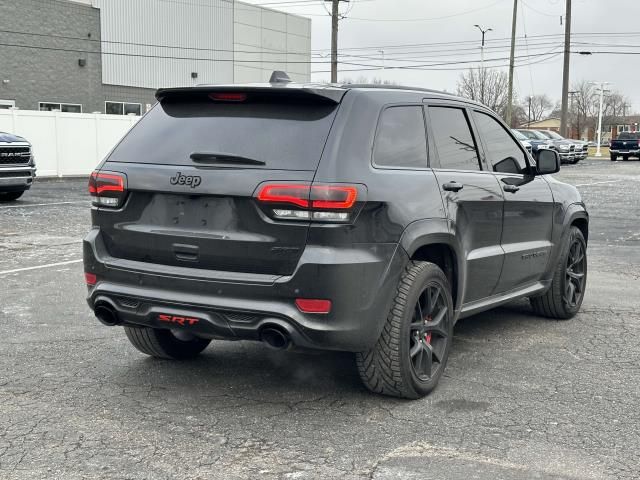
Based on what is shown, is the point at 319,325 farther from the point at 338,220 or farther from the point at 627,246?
the point at 627,246

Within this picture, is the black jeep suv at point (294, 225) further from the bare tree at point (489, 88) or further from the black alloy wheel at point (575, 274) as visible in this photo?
the bare tree at point (489, 88)

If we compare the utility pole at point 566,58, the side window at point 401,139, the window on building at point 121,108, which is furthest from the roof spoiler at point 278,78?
the utility pole at point 566,58

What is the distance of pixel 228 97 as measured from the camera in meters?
4.57

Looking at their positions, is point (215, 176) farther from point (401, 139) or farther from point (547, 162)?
point (547, 162)

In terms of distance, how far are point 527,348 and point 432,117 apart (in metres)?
1.84

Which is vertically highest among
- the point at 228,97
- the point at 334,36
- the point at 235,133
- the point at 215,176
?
the point at 334,36

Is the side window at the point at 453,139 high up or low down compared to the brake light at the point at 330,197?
up

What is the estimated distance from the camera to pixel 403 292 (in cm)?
447

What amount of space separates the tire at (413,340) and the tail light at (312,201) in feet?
2.06

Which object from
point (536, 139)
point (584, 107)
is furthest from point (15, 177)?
point (584, 107)

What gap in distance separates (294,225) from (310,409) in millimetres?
1056

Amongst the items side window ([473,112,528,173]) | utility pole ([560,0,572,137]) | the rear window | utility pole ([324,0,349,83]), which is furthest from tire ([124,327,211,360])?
utility pole ([560,0,572,137])

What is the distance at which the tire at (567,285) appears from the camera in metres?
6.69

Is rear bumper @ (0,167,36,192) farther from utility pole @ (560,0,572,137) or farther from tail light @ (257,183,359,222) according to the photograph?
utility pole @ (560,0,572,137)
